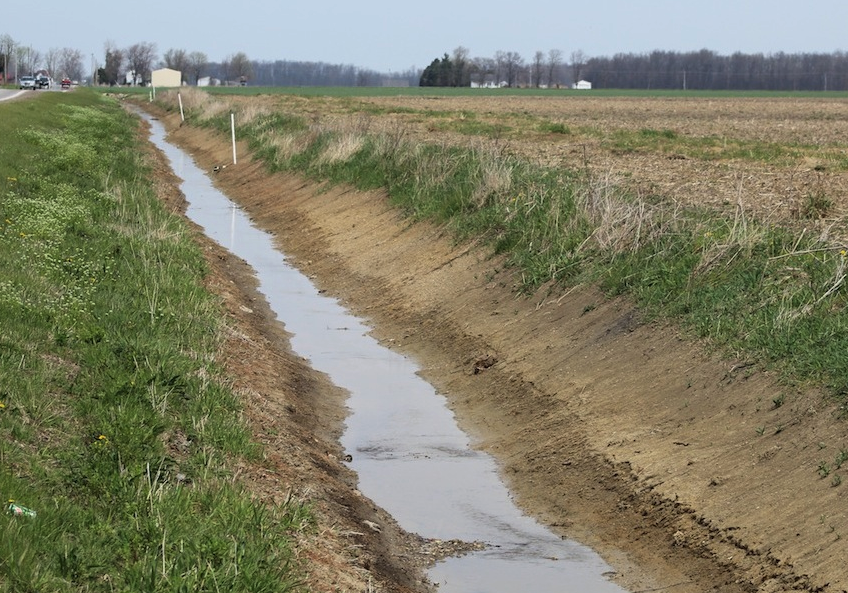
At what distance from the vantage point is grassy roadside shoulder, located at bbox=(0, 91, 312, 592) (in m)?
5.56

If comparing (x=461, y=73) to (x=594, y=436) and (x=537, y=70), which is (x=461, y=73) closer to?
(x=537, y=70)

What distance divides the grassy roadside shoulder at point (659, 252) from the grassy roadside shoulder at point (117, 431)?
12.9 ft

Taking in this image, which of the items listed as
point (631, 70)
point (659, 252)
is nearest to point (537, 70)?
point (631, 70)

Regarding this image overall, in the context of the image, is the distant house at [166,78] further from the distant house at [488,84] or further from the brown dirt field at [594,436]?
the brown dirt field at [594,436]

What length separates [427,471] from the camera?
9.59 m

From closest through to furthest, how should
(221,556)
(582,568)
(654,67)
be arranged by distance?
1. (221,556)
2. (582,568)
3. (654,67)

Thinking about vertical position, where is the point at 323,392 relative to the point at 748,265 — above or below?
below

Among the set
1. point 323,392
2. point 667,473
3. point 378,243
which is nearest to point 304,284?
point 378,243

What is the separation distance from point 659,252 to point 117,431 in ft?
21.8

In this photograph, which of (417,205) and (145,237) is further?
(417,205)

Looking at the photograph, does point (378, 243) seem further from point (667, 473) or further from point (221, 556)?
point (221, 556)

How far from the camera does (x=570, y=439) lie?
32.1 ft

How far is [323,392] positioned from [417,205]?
824cm

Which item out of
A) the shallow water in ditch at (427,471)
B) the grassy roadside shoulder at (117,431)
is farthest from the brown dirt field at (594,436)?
the grassy roadside shoulder at (117,431)
